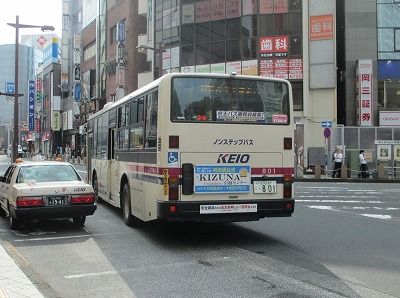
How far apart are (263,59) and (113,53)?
26727 millimetres

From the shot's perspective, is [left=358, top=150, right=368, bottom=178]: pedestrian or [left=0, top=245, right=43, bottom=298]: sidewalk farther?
[left=358, top=150, right=368, bottom=178]: pedestrian

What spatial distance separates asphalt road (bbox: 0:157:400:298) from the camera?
673cm

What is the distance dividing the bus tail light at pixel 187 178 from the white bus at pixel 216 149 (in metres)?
0.02

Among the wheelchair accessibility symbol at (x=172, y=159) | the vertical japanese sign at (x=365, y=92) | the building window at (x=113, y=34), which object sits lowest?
the wheelchair accessibility symbol at (x=172, y=159)

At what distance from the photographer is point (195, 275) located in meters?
7.37

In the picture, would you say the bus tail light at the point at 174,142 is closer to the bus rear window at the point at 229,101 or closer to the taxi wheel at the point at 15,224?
the bus rear window at the point at 229,101

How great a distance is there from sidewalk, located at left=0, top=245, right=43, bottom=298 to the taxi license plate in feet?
9.24

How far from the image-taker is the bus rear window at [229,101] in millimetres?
9570

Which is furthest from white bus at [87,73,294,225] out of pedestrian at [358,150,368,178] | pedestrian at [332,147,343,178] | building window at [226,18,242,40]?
building window at [226,18,242,40]

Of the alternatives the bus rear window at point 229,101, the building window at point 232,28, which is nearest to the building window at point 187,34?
the building window at point 232,28

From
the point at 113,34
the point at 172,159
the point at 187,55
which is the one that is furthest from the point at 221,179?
the point at 113,34

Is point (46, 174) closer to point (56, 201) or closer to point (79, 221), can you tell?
point (56, 201)

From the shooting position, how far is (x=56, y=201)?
10.9 m

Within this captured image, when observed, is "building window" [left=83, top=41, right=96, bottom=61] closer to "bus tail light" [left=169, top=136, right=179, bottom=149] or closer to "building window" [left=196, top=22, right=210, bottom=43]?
"building window" [left=196, top=22, right=210, bottom=43]
